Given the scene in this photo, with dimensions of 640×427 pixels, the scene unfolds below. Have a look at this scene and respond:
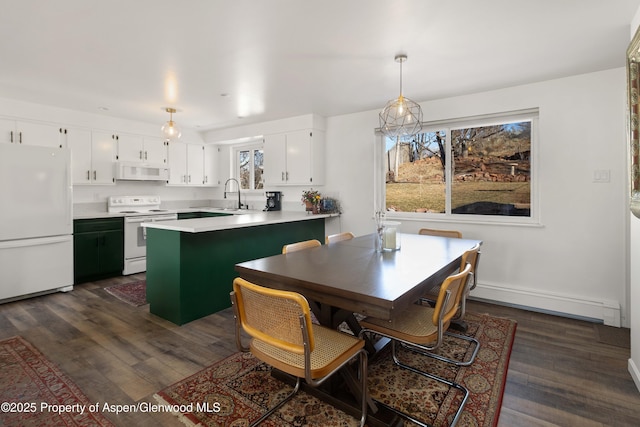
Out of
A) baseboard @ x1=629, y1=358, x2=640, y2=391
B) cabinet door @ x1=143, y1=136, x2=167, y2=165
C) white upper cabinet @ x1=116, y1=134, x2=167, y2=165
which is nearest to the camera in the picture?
baseboard @ x1=629, y1=358, x2=640, y2=391

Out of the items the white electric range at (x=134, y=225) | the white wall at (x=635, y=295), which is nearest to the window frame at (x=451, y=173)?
the white wall at (x=635, y=295)

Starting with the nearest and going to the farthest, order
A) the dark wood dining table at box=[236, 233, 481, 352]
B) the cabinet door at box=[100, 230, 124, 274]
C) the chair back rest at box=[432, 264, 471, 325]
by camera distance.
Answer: the dark wood dining table at box=[236, 233, 481, 352], the chair back rest at box=[432, 264, 471, 325], the cabinet door at box=[100, 230, 124, 274]

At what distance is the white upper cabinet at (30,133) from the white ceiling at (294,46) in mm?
317

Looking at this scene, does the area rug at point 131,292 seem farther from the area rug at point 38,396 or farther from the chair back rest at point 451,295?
the chair back rest at point 451,295

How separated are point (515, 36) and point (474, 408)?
241 centimetres

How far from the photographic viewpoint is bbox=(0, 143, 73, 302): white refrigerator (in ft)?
11.1

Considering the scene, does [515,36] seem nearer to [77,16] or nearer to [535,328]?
[535,328]

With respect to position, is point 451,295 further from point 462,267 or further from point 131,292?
point 131,292

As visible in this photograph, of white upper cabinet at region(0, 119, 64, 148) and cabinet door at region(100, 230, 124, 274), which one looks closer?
white upper cabinet at region(0, 119, 64, 148)

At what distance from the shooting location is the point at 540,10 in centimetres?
198

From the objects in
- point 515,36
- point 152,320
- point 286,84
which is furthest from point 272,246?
point 515,36

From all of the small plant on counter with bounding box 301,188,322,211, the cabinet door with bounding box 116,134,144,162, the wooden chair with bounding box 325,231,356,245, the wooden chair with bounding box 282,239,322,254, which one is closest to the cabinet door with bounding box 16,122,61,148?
the cabinet door with bounding box 116,134,144,162

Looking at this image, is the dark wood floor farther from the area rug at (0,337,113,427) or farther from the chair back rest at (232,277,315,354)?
the chair back rest at (232,277,315,354)

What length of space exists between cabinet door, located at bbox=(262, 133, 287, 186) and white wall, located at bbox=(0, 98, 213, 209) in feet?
5.02
